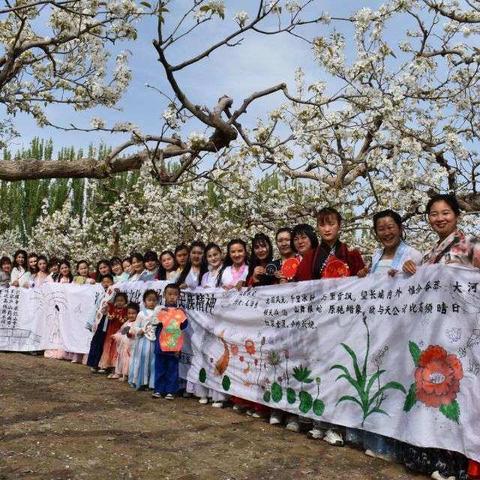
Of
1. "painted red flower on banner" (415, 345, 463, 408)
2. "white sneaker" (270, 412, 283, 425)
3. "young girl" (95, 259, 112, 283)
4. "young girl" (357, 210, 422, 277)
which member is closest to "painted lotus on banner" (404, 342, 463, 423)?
"painted red flower on banner" (415, 345, 463, 408)

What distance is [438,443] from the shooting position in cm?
380

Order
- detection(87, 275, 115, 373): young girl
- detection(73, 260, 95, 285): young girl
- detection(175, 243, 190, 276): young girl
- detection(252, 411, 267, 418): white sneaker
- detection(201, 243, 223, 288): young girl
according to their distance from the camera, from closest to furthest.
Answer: detection(252, 411, 267, 418): white sneaker → detection(201, 243, 223, 288): young girl → detection(175, 243, 190, 276): young girl → detection(87, 275, 115, 373): young girl → detection(73, 260, 95, 285): young girl

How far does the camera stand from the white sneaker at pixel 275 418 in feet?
18.0

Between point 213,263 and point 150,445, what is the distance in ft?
9.22

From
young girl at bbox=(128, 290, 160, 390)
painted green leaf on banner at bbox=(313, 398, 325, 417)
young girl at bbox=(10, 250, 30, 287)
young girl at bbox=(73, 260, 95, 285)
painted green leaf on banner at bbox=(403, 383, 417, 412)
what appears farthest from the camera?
young girl at bbox=(10, 250, 30, 287)

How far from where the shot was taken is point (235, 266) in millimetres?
6621

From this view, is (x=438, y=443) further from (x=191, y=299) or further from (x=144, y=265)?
(x=144, y=265)

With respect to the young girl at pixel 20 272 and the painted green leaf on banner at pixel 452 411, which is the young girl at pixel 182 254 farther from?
the painted green leaf on banner at pixel 452 411

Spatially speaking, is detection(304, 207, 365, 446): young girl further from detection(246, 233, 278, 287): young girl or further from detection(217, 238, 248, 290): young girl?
detection(217, 238, 248, 290): young girl

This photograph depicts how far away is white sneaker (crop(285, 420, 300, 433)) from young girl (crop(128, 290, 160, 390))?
2264 millimetres

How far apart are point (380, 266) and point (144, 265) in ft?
15.9

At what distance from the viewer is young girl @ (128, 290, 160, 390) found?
7.17m

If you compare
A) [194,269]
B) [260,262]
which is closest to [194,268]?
[194,269]

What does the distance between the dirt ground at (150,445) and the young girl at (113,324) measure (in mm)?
1937
